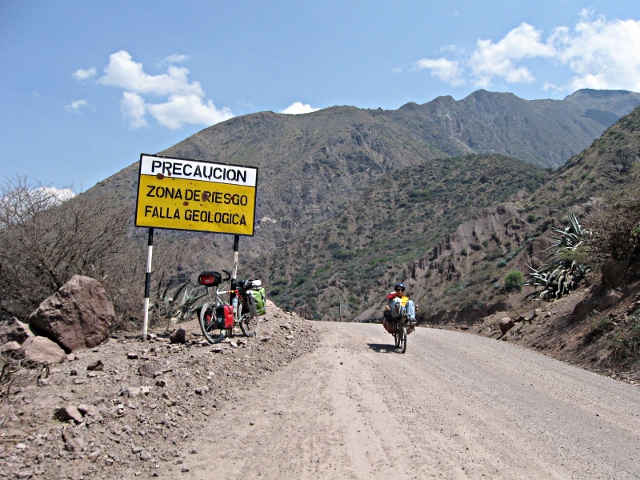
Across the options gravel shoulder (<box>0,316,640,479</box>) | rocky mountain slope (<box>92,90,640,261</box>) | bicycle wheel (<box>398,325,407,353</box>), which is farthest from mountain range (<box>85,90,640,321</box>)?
bicycle wheel (<box>398,325,407,353</box>)

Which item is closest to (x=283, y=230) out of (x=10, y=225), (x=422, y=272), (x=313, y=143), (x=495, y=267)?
(x=313, y=143)

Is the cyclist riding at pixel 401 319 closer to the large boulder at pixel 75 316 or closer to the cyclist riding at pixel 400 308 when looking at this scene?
the cyclist riding at pixel 400 308

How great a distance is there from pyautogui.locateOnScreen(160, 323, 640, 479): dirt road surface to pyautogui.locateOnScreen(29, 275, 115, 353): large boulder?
2868 mm

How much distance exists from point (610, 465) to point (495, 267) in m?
31.1

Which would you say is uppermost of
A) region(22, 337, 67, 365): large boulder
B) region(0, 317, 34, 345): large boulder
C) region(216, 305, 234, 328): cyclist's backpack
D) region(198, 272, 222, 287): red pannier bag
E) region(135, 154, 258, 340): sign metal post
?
region(135, 154, 258, 340): sign metal post

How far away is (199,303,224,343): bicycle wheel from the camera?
9.31 metres

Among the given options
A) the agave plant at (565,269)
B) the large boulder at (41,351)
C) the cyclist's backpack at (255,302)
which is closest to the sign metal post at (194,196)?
the cyclist's backpack at (255,302)

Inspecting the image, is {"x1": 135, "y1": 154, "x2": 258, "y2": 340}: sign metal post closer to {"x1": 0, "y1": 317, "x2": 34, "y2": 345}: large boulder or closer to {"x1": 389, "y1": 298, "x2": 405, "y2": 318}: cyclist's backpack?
{"x1": 0, "y1": 317, "x2": 34, "y2": 345}: large boulder

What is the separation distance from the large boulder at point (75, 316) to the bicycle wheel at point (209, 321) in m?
1.54

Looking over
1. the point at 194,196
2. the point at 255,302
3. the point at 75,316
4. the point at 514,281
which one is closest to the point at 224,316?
the point at 255,302

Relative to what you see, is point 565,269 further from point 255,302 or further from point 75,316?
point 75,316

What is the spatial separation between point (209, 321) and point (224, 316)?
280mm

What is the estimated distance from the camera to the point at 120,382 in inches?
268

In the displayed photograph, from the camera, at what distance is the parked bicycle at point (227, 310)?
953 cm
